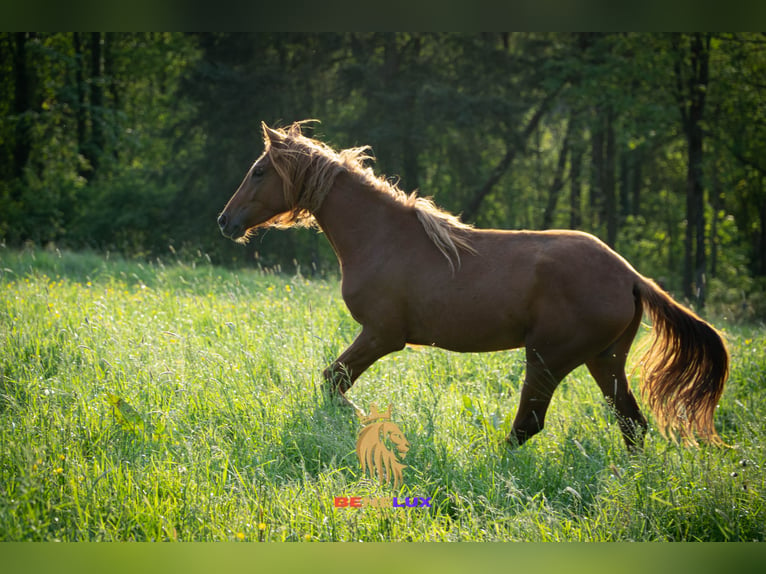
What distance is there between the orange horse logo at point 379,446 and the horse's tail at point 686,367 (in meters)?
1.99

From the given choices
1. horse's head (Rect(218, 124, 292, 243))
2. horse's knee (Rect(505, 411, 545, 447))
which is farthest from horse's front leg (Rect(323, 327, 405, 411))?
horse's head (Rect(218, 124, 292, 243))

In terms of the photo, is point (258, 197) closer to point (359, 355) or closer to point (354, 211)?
point (354, 211)

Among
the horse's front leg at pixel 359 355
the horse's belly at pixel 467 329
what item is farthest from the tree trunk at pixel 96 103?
the horse's belly at pixel 467 329

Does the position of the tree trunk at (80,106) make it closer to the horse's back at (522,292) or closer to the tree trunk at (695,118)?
the horse's back at (522,292)

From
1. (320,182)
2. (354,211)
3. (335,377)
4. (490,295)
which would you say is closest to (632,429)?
(490,295)

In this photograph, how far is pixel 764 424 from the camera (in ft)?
15.3

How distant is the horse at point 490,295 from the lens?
407 cm

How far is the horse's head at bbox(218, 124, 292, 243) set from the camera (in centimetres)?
441

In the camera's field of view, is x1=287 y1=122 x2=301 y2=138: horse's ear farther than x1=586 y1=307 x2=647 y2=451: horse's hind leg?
Yes

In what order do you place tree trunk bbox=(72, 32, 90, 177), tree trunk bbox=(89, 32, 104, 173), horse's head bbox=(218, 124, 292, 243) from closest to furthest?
horse's head bbox=(218, 124, 292, 243), tree trunk bbox=(72, 32, 90, 177), tree trunk bbox=(89, 32, 104, 173)

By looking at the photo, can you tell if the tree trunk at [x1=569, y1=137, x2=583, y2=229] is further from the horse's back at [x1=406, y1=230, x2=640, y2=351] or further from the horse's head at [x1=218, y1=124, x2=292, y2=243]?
the horse's head at [x1=218, y1=124, x2=292, y2=243]

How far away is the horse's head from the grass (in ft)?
3.76

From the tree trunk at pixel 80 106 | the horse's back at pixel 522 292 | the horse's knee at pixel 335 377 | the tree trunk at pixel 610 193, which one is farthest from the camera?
the tree trunk at pixel 610 193

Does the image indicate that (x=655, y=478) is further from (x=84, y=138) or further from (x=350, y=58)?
(x=84, y=138)
